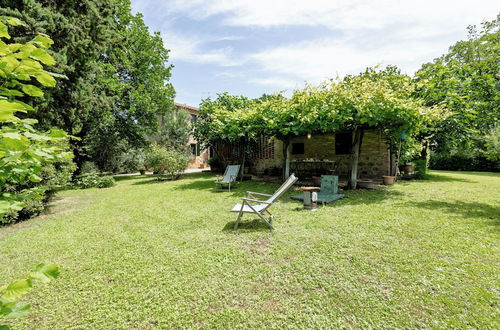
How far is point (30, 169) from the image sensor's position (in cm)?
150

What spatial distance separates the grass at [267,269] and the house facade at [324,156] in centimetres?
631

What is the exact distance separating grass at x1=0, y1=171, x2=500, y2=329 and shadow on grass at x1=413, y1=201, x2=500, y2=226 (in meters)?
0.08

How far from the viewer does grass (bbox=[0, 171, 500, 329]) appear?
255 centimetres

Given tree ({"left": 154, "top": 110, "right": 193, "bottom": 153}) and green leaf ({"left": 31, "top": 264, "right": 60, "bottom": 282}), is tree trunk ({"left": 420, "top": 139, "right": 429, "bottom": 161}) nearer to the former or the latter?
green leaf ({"left": 31, "top": 264, "right": 60, "bottom": 282})

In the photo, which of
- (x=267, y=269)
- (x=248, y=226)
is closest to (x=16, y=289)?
(x=267, y=269)

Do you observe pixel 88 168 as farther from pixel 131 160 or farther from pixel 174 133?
pixel 174 133

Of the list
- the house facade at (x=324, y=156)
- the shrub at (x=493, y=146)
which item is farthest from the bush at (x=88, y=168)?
the shrub at (x=493, y=146)

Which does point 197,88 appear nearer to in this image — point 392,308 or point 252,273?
point 252,273

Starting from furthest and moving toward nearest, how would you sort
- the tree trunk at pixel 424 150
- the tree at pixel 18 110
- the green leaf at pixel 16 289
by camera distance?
the tree trunk at pixel 424 150 → the tree at pixel 18 110 → the green leaf at pixel 16 289

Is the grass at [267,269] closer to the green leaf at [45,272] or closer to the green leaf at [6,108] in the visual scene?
the green leaf at [45,272]

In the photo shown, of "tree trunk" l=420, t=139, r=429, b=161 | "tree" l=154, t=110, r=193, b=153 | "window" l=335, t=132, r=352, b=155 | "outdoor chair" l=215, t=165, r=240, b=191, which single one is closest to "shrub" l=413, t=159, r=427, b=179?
"tree trunk" l=420, t=139, r=429, b=161

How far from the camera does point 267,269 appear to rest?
3447 millimetres

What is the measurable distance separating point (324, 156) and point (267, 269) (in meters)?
11.7

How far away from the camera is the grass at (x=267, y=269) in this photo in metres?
2.55
